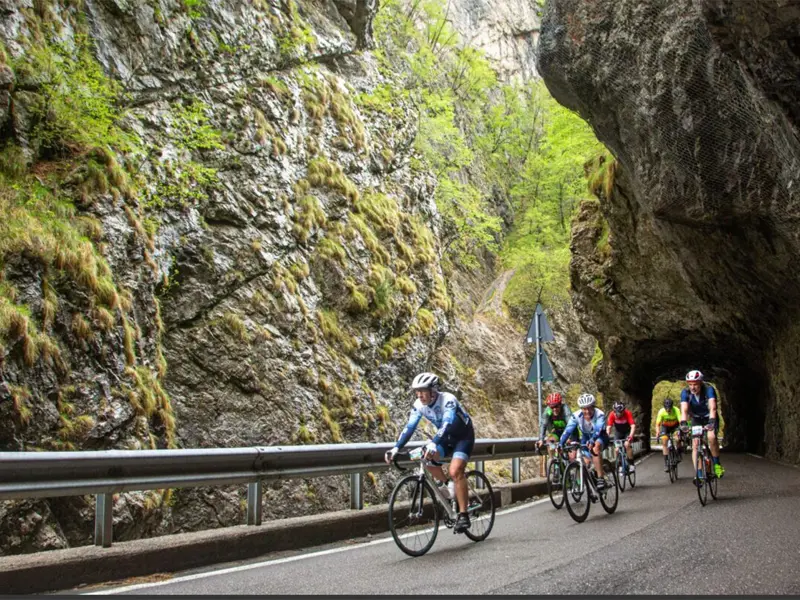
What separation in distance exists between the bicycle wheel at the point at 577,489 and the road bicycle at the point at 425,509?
5.60 ft

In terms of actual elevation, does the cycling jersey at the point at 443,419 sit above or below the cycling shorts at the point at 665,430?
above

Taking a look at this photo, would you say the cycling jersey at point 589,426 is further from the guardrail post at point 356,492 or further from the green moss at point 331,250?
the green moss at point 331,250

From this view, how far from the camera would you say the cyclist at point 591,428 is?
11.2 metres

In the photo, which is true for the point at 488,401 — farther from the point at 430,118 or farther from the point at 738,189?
the point at 738,189

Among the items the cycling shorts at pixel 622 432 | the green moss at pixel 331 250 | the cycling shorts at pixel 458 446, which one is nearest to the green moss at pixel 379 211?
the green moss at pixel 331 250

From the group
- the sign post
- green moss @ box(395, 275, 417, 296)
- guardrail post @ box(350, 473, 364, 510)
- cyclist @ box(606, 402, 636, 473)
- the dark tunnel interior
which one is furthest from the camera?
the dark tunnel interior

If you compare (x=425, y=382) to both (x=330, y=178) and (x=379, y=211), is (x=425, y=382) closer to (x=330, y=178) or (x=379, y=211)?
(x=330, y=178)

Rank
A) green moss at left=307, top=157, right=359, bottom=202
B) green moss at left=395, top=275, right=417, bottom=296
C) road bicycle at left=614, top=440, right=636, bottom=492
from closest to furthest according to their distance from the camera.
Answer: road bicycle at left=614, top=440, right=636, bottom=492 → green moss at left=307, top=157, right=359, bottom=202 → green moss at left=395, top=275, right=417, bottom=296

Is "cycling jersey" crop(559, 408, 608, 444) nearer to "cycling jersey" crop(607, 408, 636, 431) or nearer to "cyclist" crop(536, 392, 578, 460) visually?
"cyclist" crop(536, 392, 578, 460)

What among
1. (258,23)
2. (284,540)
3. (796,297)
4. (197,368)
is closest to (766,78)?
(284,540)

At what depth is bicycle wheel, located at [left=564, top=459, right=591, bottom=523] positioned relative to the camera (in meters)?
9.81

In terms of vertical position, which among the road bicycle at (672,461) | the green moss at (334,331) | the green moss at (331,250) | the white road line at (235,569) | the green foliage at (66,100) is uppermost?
the green foliage at (66,100)

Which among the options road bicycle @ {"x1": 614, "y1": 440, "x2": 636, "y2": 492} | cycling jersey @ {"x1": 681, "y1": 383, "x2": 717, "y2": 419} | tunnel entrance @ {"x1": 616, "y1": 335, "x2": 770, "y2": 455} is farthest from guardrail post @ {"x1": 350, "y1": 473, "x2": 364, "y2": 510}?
tunnel entrance @ {"x1": 616, "y1": 335, "x2": 770, "y2": 455}

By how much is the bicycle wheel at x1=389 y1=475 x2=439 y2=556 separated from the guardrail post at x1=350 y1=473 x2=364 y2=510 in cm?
143
